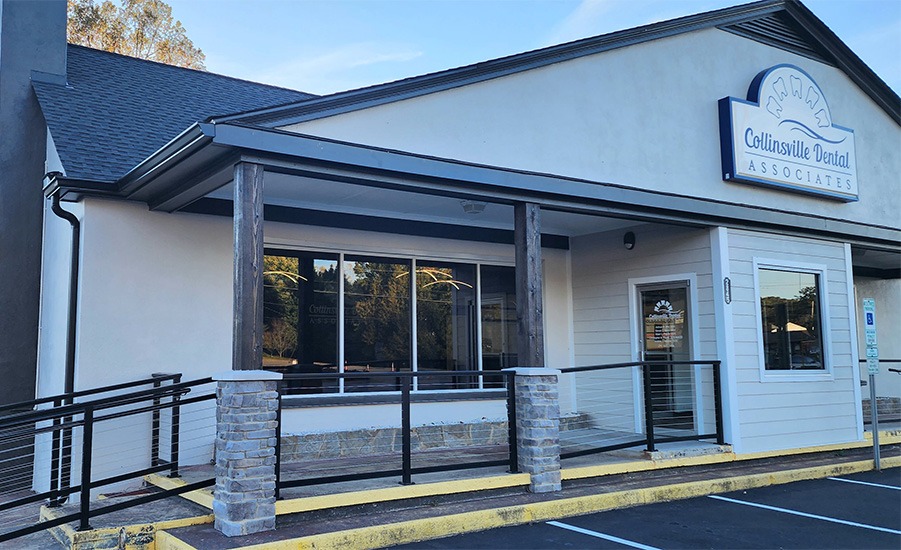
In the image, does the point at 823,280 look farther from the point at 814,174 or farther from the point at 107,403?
the point at 107,403

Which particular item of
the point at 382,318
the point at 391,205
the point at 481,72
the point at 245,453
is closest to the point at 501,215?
the point at 391,205

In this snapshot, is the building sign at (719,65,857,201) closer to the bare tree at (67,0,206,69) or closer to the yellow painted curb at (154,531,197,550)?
the yellow painted curb at (154,531,197,550)

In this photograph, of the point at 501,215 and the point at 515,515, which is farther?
the point at 501,215

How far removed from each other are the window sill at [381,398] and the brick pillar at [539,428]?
7.80 ft

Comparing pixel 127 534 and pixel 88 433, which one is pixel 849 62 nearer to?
pixel 88 433

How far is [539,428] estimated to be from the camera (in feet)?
23.9

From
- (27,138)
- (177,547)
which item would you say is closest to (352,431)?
(177,547)

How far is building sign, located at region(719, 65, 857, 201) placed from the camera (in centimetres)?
1006

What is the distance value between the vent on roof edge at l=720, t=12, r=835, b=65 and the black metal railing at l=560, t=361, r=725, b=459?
5061 millimetres

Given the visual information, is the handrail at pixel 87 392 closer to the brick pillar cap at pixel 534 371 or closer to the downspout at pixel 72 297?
the downspout at pixel 72 297

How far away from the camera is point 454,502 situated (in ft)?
22.4

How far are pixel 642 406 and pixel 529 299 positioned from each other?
3566 mm

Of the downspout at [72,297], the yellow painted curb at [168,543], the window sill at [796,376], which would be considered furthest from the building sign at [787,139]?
the downspout at [72,297]

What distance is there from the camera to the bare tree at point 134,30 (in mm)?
23141
